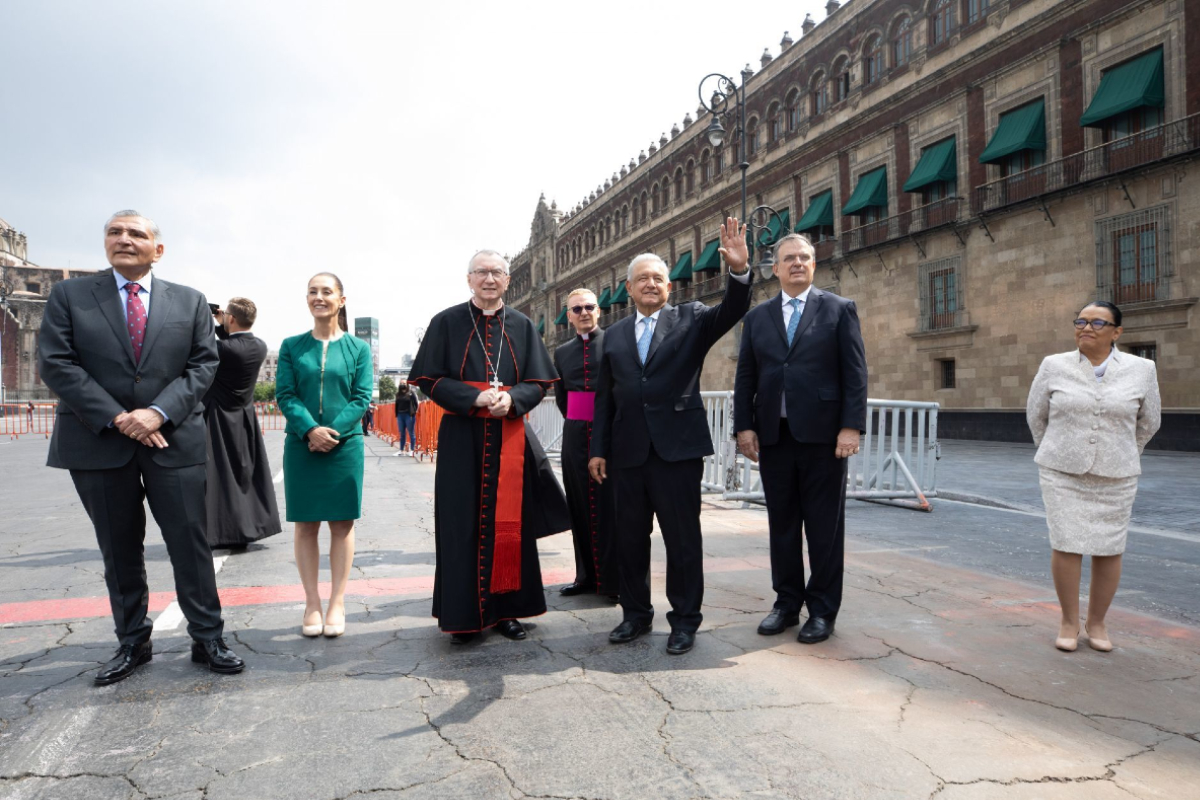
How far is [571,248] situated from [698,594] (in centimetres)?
5347

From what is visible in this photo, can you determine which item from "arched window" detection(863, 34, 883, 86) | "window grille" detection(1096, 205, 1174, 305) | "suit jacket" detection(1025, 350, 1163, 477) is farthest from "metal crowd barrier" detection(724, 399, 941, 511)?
"arched window" detection(863, 34, 883, 86)

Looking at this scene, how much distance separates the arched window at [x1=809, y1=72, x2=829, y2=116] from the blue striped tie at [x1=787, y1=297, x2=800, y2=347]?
27717mm

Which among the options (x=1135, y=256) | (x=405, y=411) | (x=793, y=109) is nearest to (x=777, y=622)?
(x=405, y=411)

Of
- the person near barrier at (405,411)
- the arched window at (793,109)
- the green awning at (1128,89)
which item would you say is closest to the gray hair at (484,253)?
the person near barrier at (405,411)

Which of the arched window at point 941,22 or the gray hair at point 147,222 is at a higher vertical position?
the arched window at point 941,22

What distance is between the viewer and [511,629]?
387 cm

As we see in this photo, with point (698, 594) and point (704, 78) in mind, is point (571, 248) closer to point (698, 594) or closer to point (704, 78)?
point (704, 78)

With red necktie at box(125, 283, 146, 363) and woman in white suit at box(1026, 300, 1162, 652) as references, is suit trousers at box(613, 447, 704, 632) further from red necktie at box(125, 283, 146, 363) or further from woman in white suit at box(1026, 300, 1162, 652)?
red necktie at box(125, 283, 146, 363)

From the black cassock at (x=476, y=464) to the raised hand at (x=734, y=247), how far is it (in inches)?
41.7

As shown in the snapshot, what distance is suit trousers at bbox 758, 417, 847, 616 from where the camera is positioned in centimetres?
386

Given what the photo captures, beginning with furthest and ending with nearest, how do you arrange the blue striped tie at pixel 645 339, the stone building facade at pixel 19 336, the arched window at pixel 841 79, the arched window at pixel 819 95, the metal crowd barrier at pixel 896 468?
the stone building facade at pixel 19 336 → the arched window at pixel 819 95 → the arched window at pixel 841 79 → the metal crowd barrier at pixel 896 468 → the blue striped tie at pixel 645 339

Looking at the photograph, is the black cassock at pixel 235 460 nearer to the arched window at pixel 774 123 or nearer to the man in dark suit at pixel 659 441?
the man in dark suit at pixel 659 441

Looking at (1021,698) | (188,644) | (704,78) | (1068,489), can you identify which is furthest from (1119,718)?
(704,78)

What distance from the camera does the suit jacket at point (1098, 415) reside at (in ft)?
11.6
